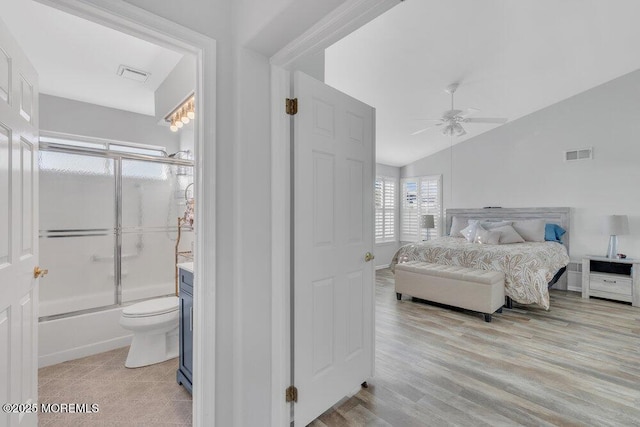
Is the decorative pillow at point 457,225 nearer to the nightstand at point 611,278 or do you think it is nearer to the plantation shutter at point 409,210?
the plantation shutter at point 409,210

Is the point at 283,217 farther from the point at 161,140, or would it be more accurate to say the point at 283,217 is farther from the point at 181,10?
the point at 161,140

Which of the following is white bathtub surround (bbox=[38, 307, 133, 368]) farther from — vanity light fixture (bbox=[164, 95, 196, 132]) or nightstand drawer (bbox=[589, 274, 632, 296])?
nightstand drawer (bbox=[589, 274, 632, 296])

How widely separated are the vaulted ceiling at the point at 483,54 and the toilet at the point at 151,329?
9.43 ft

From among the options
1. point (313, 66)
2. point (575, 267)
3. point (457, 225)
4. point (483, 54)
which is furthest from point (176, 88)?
point (575, 267)

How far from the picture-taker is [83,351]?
2605 millimetres

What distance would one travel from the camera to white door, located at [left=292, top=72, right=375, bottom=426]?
1674mm

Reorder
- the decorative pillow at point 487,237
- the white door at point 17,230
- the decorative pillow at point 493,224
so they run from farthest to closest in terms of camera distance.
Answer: the decorative pillow at point 493,224
the decorative pillow at point 487,237
the white door at point 17,230

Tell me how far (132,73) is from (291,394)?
321cm

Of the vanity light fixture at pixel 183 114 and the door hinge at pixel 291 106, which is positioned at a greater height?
the vanity light fixture at pixel 183 114

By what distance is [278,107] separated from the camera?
1.59 metres

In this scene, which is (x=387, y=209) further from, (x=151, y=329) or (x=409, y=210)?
(x=151, y=329)

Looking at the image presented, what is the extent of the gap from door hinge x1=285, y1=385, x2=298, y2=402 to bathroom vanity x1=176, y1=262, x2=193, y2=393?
2.43 ft

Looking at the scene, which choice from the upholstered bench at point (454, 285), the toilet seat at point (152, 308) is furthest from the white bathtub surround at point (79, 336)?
the upholstered bench at point (454, 285)

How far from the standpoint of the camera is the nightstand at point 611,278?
399cm
